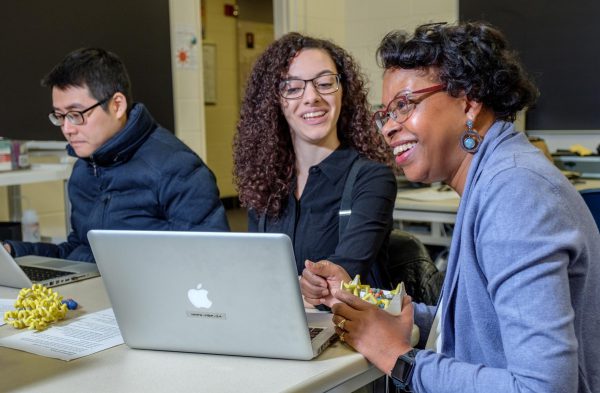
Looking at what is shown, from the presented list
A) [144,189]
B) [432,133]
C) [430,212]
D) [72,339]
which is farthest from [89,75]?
[430,212]

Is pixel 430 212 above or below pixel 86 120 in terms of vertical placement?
below

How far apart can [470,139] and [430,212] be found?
2.06 m

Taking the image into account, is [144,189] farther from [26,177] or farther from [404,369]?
[404,369]

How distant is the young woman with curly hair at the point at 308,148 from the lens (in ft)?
6.40

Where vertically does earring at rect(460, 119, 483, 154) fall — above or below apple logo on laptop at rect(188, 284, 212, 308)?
above

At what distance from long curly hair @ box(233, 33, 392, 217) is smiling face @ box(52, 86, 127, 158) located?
0.44 meters

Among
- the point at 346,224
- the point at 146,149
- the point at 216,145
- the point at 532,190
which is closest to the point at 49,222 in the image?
the point at 146,149

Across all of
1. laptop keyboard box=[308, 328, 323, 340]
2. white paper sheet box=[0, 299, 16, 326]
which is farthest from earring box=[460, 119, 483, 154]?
white paper sheet box=[0, 299, 16, 326]

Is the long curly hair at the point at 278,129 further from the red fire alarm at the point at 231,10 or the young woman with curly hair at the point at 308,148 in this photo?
the red fire alarm at the point at 231,10

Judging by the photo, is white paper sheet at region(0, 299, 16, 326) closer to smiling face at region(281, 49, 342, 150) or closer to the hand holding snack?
the hand holding snack

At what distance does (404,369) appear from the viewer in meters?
1.14

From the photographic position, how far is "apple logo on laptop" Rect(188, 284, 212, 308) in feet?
3.86

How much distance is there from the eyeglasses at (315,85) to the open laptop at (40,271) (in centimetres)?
75

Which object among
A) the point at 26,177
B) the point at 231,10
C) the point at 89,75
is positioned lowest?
the point at 26,177
